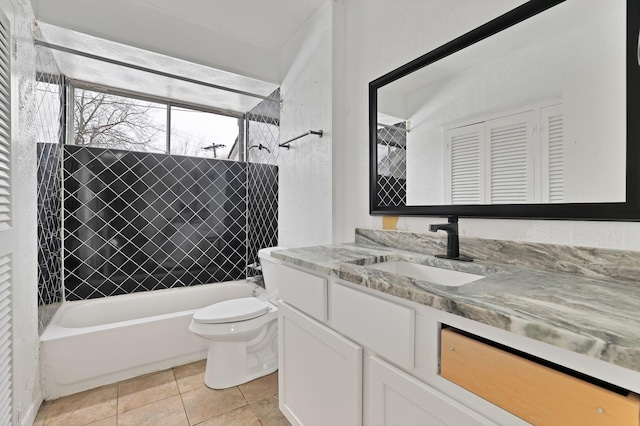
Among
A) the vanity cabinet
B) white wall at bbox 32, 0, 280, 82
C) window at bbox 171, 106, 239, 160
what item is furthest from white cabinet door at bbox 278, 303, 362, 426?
window at bbox 171, 106, 239, 160

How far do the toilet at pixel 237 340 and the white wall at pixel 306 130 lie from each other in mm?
423

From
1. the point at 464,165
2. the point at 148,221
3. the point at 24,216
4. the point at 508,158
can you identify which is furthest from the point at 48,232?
the point at 508,158

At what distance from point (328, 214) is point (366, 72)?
883mm

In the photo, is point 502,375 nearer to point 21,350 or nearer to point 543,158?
point 543,158

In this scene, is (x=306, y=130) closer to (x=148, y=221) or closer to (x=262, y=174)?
(x=262, y=174)

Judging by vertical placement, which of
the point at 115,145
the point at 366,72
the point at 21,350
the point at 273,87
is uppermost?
the point at 273,87

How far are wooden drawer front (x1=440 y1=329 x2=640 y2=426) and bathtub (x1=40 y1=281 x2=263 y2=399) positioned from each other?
1967 millimetres

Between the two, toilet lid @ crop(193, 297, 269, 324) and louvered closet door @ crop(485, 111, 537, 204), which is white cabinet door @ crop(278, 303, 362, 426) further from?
louvered closet door @ crop(485, 111, 537, 204)

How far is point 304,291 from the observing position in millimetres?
1228

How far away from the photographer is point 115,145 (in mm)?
2535

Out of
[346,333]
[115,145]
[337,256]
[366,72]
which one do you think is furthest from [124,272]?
[366,72]

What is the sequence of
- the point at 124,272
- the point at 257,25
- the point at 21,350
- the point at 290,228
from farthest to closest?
the point at 124,272, the point at 290,228, the point at 257,25, the point at 21,350

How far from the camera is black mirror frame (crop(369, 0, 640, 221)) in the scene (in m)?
0.81

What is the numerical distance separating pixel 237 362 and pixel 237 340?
0.17 metres
